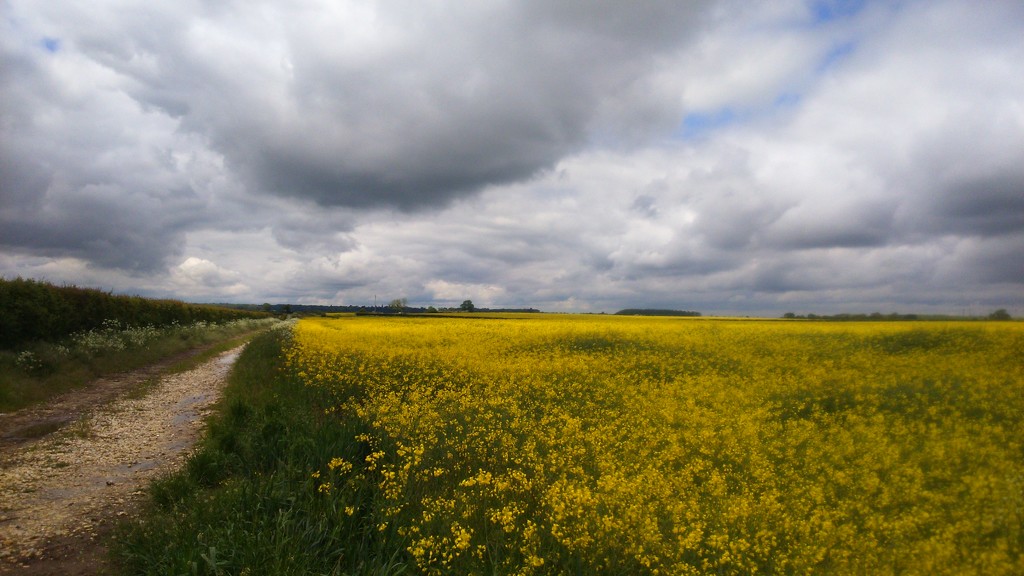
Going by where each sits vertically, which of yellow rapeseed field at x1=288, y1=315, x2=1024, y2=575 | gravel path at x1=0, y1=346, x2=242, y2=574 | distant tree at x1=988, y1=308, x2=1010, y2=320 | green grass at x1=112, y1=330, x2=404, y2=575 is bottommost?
gravel path at x1=0, y1=346, x2=242, y2=574

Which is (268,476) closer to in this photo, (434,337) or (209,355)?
(434,337)

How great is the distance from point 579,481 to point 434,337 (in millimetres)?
11845

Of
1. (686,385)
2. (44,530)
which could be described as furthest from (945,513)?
(44,530)

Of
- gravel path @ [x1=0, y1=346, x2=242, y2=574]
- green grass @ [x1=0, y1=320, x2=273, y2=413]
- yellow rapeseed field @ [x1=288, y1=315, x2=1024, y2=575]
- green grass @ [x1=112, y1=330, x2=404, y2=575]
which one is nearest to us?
yellow rapeseed field @ [x1=288, y1=315, x2=1024, y2=575]

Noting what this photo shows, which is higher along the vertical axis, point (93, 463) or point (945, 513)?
point (945, 513)

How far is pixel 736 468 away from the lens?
18.6ft

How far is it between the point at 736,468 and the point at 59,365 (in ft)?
58.3

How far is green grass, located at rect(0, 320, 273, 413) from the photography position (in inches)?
443

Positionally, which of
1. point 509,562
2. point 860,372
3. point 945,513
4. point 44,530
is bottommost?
point 44,530

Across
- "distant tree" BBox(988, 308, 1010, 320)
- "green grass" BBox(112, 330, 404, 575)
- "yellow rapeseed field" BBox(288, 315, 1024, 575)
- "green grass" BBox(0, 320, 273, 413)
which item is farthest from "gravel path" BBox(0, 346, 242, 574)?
"distant tree" BBox(988, 308, 1010, 320)

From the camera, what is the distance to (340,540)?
4.50 metres

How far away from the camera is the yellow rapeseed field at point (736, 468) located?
3814 mm

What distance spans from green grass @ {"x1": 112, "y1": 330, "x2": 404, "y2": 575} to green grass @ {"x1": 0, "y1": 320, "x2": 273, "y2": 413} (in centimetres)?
827

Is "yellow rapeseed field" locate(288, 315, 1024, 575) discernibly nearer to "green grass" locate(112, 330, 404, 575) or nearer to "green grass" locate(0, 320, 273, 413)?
"green grass" locate(112, 330, 404, 575)
